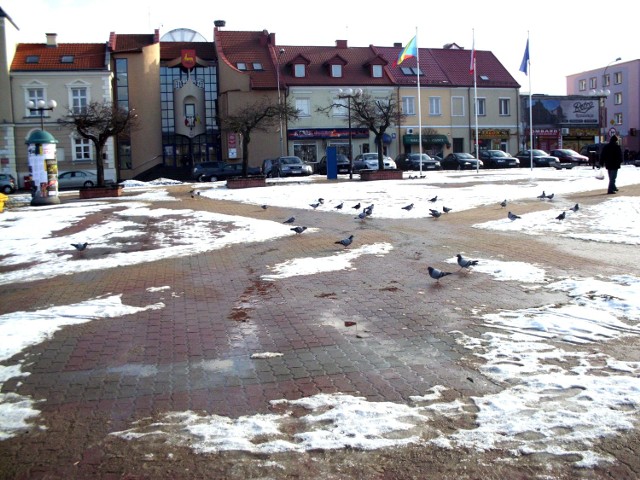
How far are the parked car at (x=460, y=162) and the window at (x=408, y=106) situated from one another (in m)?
8.92

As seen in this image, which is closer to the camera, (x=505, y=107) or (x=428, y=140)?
(x=428, y=140)

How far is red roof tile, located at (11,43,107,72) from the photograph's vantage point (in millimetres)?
52312

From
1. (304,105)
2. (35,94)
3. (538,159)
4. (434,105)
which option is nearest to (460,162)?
(538,159)

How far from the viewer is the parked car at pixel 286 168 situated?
150 ft

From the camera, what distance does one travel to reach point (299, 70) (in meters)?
59.1

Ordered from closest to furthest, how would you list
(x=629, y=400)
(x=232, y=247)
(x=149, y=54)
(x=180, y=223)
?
(x=629, y=400), (x=232, y=247), (x=180, y=223), (x=149, y=54)

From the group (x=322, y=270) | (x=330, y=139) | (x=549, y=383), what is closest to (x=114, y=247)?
(x=322, y=270)

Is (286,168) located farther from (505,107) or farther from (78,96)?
(505,107)

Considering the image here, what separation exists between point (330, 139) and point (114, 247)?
4598cm

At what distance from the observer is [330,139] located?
59.0 metres

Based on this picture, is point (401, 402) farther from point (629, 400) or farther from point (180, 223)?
point (180, 223)

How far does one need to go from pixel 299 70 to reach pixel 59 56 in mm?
18922

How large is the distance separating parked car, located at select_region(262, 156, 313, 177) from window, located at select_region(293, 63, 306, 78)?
13765mm

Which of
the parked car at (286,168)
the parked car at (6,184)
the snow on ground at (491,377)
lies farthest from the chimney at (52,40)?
the snow on ground at (491,377)
